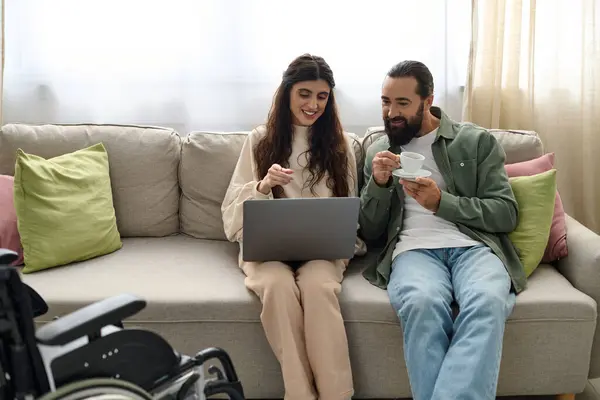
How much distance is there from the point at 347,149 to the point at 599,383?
117cm

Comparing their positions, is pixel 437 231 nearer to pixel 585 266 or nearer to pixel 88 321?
pixel 585 266

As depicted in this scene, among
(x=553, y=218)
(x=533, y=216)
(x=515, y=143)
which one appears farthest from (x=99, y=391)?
(x=515, y=143)

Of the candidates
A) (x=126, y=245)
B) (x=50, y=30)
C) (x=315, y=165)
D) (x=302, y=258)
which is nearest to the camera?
(x=302, y=258)

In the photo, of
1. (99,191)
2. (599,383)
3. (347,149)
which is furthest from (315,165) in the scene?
(599,383)

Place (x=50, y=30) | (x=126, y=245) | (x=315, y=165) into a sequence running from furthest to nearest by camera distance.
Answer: (x=50, y=30), (x=126, y=245), (x=315, y=165)

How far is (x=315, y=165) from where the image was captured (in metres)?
2.45

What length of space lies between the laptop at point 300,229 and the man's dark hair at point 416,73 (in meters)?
0.53

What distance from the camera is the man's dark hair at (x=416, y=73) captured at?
7.84ft

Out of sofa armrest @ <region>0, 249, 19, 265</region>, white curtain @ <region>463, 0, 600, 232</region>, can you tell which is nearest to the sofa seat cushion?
sofa armrest @ <region>0, 249, 19, 265</region>

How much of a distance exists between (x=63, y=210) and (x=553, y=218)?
1602mm

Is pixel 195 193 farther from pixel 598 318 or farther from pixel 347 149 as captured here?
pixel 598 318

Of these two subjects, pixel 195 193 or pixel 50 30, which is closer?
pixel 195 193

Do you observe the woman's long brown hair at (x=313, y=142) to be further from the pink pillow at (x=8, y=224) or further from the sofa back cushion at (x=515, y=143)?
the pink pillow at (x=8, y=224)

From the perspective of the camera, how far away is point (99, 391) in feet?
4.35
